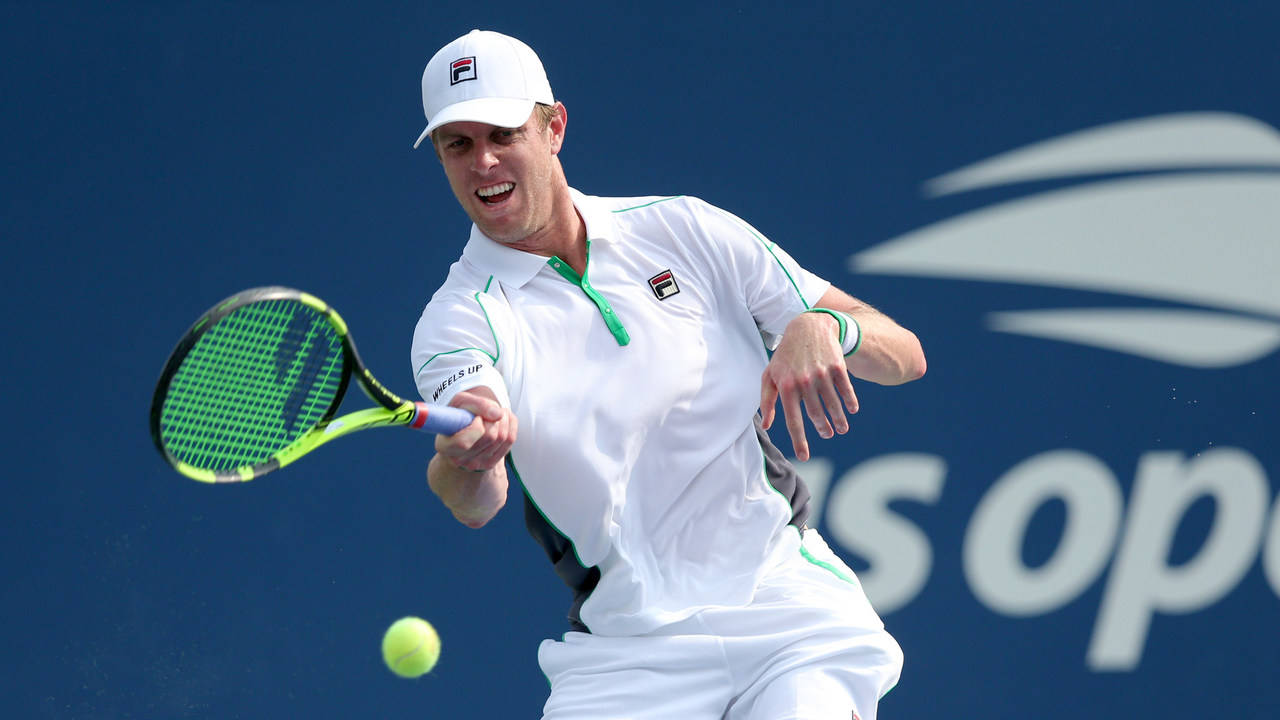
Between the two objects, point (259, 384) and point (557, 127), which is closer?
point (259, 384)

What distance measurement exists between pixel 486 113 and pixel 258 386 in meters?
0.64

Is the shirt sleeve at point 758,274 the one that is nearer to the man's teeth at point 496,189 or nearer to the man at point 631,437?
the man at point 631,437

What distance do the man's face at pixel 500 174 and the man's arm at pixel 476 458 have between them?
41 cm

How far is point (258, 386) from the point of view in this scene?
2.38m

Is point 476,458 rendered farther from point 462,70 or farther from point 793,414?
point 462,70

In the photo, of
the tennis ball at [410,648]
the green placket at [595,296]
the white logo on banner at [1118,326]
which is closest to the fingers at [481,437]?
the green placket at [595,296]

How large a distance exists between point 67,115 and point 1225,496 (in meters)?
Answer: 3.54

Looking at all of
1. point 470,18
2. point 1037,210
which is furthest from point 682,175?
point 1037,210

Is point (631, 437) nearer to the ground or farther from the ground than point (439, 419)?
nearer to the ground

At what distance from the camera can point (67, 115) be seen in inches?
154

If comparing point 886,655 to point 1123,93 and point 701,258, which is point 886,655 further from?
point 1123,93

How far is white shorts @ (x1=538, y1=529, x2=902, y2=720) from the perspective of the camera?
255 centimetres

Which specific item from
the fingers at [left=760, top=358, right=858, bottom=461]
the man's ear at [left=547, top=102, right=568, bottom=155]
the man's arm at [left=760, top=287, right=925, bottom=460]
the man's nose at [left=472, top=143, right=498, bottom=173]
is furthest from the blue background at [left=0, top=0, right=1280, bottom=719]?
the fingers at [left=760, top=358, right=858, bottom=461]

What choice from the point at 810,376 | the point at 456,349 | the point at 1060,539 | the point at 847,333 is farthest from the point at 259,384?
the point at 1060,539
